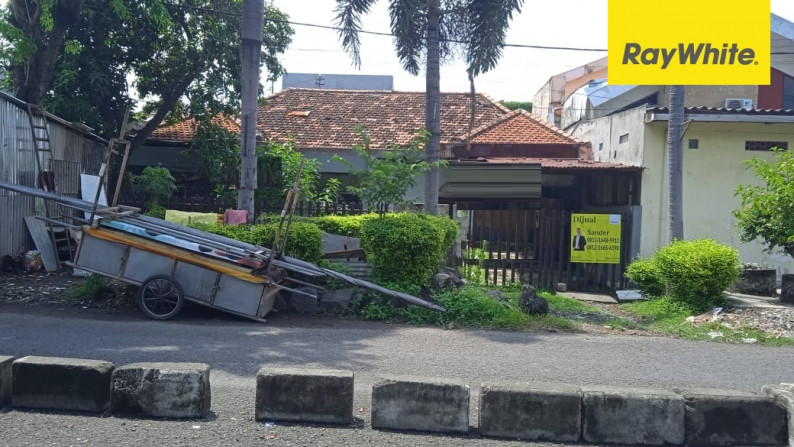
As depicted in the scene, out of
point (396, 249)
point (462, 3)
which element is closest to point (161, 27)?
point (462, 3)

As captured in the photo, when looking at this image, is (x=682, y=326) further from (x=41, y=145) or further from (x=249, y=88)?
(x=41, y=145)

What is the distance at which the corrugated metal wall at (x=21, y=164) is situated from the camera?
11125 millimetres

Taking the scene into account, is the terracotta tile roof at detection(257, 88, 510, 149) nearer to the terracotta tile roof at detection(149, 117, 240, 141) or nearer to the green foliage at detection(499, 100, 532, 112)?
the terracotta tile roof at detection(149, 117, 240, 141)

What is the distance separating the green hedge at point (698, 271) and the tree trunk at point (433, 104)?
4259 millimetres

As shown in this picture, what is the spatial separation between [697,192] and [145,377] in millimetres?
13303

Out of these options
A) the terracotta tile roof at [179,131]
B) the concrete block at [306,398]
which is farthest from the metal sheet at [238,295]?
the terracotta tile roof at [179,131]

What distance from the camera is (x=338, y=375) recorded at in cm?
536

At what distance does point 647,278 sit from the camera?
1270cm

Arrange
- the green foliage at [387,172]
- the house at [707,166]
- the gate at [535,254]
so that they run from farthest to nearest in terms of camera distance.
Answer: the house at [707,166]
the gate at [535,254]
the green foliage at [387,172]

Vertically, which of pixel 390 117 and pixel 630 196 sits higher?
pixel 390 117

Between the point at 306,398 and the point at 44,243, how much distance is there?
8.49 meters

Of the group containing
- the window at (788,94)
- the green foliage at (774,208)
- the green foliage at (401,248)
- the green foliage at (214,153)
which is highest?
the window at (788,94)

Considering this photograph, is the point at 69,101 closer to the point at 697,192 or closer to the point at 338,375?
the point at 338,375

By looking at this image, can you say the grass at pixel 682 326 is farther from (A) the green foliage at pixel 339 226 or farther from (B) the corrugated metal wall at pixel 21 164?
(B) the corrugated metal wall at pixel 21 164
